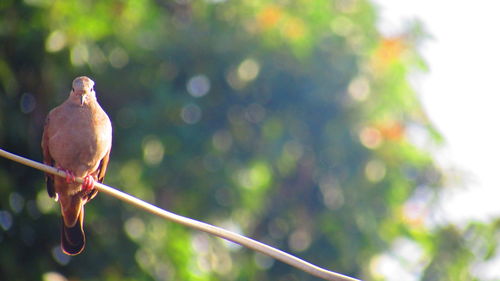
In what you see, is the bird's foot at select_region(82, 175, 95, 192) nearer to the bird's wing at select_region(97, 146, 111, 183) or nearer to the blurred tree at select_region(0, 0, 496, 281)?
the bird's wing at select_region(97, 146, 111, 183)

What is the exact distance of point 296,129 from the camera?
442 inches

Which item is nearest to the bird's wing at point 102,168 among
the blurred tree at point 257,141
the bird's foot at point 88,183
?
the bird's foot at point 88,183

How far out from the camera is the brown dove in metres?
6.46

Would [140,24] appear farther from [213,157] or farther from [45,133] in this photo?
[45,133]

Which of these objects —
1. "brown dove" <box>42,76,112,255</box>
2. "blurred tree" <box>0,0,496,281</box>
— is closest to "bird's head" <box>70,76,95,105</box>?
"brown dove" <box>42,76,112,255</box>

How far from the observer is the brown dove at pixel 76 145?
21.2ft

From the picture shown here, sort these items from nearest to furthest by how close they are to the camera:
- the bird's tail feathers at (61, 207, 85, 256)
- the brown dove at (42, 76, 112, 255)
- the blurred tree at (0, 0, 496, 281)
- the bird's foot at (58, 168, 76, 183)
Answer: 1. the bird's foot at (58, 168, 76, 183)
2. the brown dove at (42, 76, 112, 255)
3. the bird's tail feathers at (61, 207, 85, 256)
4. the blurred tree at (0, 0, 496, 281)

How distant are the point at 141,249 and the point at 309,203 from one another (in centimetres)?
255

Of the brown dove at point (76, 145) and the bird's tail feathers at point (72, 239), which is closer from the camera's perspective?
the brown dove at point (76, 145)

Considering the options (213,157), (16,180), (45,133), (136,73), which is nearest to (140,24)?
(136,73)

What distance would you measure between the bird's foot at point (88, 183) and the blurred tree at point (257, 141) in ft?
9.72

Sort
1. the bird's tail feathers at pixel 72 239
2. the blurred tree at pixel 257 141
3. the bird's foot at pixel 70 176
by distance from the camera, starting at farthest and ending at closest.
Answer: the blurred tree at pixel 257 141 → the bird's tail feathers at pixel 72 239 → the bird's foot at pixel 70 176

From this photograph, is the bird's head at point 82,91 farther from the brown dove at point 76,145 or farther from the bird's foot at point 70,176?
the bird's foot at point 70,176

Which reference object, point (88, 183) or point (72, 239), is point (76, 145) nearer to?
point (88, 183)
